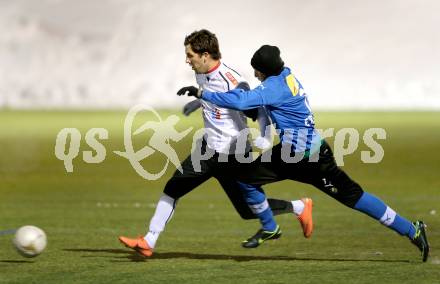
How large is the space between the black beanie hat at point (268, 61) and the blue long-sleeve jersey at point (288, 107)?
83 millimetres

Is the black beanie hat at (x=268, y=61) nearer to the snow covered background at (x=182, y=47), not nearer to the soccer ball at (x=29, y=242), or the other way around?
the soccer ball at (x=29, y=242)

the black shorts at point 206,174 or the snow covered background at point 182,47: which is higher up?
the snow covered background at point 182,47

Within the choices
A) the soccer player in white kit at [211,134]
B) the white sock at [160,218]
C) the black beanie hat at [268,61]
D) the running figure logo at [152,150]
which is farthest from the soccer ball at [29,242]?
the running figure logo at [152,150]

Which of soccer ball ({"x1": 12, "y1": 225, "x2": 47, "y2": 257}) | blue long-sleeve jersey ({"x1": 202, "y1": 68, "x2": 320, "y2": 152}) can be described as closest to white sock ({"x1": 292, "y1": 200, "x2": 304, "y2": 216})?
blue long-sleeve jersey ({"x1": 202, "y1": 68, "x2": 320, "y2": 152})

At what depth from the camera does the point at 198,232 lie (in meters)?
14.8

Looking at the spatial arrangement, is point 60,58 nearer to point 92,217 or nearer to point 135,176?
point 135,176

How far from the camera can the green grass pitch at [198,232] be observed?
420 inches

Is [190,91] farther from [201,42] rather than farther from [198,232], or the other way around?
[198,232]

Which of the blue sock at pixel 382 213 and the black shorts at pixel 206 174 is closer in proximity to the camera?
the blue sock at pixel 382 213

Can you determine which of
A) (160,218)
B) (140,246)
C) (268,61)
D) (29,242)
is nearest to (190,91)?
(268,61)

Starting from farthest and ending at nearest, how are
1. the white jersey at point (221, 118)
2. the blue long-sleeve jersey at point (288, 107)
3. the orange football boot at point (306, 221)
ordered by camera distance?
the orange football boot at point (306, 221), the white jersey at point (221, 118), the blue long-sleeve jersey at point (288, 107)

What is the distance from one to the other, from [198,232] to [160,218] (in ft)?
10.2

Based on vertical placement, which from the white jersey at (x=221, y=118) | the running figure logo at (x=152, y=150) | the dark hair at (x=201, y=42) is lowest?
the running figure logo at (x=152, y=150)

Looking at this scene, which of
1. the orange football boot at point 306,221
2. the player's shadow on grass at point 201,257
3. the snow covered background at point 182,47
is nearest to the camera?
the player's shadow on grass at point 201,257
